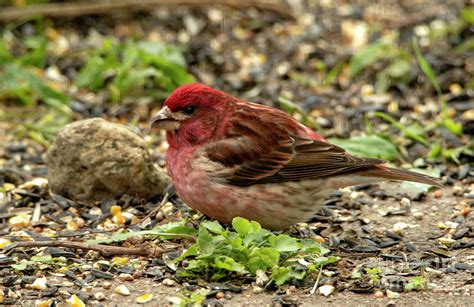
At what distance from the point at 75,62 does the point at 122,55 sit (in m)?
0.66

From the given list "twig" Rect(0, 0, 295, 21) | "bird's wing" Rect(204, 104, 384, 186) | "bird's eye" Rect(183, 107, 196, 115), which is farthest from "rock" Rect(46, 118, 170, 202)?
"twig" Rect(0, 0, 295, 21)

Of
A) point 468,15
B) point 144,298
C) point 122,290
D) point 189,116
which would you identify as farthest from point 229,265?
point 468,15

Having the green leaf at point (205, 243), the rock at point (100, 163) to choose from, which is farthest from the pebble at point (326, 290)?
the rock at point (100, 163)

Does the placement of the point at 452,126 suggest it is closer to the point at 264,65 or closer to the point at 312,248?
the point at 264,65

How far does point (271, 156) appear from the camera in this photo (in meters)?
6.07

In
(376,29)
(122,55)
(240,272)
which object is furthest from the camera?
(376,29)

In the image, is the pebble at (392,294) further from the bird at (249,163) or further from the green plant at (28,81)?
the green plant at (28,81)

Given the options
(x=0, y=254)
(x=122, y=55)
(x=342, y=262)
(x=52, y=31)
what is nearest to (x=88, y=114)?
(x=122, y=55)

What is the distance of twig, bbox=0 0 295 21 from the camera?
9.84 meters

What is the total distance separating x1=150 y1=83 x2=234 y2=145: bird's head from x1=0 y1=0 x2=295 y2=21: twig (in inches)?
165

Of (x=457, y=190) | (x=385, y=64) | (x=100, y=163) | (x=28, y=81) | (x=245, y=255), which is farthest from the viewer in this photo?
(x=385, y=64)

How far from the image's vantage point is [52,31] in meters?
10.1

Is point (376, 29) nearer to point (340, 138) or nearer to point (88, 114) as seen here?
point (340, 138)

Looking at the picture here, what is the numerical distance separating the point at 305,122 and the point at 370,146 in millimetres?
794
